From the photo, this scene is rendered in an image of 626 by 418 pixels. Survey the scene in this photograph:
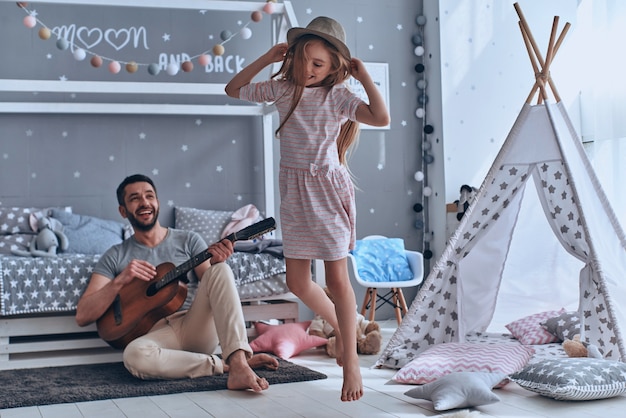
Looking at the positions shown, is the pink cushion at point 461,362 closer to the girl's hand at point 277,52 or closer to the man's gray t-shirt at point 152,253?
the man's gray t-shirt at point 152,253

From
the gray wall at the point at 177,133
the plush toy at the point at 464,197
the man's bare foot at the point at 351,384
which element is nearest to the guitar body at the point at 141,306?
the man's bare foot at the point at 351,384

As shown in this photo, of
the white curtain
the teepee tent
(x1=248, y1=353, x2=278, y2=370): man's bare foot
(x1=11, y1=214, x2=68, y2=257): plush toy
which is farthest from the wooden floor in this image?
the white curtain

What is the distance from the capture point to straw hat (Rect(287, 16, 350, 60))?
2.17 m

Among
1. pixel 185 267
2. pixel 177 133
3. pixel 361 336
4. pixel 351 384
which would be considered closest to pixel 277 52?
pixel 351 384

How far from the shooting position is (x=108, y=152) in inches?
175

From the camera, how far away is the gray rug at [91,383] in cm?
264

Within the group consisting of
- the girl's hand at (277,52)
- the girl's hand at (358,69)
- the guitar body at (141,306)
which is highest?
the girl's hand at (277,52)

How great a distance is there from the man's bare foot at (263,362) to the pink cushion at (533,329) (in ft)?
3.69

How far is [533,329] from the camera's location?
345cm

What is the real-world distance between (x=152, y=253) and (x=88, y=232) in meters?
0.94

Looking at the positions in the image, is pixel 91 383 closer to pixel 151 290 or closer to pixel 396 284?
pixel 151 290

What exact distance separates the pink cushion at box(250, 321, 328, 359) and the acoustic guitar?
0.53 metres

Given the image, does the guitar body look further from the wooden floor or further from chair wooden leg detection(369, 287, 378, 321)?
chair wooden leg detection(369, 287, 378, 321)

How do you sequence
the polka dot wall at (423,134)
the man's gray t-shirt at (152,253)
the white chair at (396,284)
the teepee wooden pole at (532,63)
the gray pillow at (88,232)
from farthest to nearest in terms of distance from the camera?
the polka dot wall at (423,134)
the white chair at (396,284)
the gray pillow at (88,232)
the man's gray t-shirt at (152,253)
the teepee wooden pole at (532,63)
